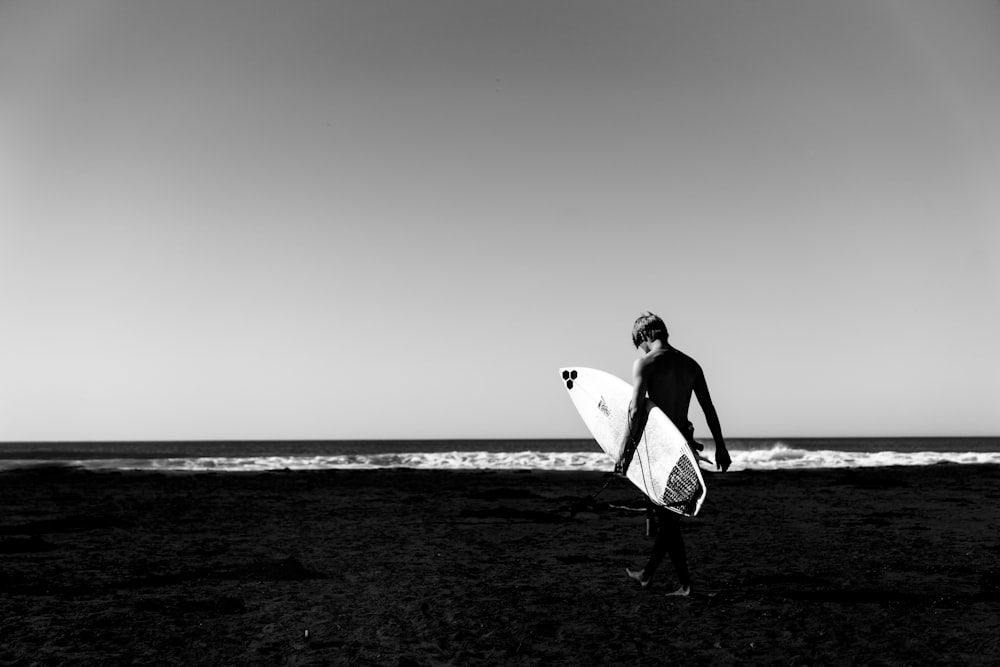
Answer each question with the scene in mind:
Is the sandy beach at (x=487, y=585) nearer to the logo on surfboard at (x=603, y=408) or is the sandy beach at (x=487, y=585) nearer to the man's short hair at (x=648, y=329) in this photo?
the logo on surfboard at (x=603, y=408)

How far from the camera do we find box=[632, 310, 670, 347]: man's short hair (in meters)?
6.81

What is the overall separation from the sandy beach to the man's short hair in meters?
2.17

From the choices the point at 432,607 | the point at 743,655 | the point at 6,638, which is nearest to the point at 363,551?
the point at 432,607

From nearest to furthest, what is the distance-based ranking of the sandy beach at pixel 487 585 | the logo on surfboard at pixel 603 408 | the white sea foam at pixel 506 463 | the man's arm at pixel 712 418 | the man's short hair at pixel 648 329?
the sandy beach at pixel 487 585
the man's arm at pixel 712 418
the man's short hair at pixel 648 329
the logo on surfboard at pixel 603 408
the white sea foam at pixel 506 463

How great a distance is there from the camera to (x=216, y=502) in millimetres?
16062

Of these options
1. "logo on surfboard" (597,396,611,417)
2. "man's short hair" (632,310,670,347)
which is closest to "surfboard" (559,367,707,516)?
"man's short hair" (632,310,670,347)

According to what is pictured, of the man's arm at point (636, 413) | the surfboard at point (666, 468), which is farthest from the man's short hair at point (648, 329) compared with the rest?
the surfboard at point (666, 468)

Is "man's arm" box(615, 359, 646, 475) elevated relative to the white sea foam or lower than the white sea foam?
elevated

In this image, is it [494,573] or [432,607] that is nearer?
[432,607]

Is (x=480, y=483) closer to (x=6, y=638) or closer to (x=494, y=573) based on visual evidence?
(x=494, y=573)

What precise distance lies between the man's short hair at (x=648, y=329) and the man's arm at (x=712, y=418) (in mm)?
473

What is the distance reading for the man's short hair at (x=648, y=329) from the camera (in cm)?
681

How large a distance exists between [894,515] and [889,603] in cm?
711

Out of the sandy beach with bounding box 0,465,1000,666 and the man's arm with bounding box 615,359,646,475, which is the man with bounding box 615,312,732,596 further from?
the sandy beach with bounding box 0,465,1000,666
